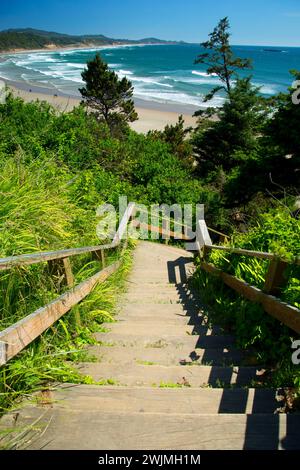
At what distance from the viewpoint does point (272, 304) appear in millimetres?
3064

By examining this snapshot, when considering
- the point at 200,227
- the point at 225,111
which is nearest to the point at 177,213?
the point at 200,227

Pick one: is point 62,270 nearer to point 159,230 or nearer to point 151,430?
point 151,430

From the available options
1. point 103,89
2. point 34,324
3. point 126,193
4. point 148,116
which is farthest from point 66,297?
point 148,116

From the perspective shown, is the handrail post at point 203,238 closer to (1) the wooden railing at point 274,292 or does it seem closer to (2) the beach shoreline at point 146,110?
(1) the wooden railing at point 274,292

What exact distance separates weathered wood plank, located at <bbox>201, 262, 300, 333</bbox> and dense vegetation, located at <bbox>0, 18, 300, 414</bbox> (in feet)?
0.31

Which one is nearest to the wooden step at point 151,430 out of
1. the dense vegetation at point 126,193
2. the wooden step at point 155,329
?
the dense vegetation at point 126,193

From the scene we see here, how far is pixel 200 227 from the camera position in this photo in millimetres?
7445

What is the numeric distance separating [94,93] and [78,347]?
19.7m

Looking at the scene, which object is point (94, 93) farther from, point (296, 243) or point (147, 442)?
point (147, 442)

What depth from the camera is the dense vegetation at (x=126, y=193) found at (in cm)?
296

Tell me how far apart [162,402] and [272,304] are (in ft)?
3.92

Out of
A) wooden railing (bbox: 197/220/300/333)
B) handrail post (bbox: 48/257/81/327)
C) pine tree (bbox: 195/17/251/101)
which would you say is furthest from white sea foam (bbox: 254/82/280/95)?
handrail post (bbox: 48/257/81/327)

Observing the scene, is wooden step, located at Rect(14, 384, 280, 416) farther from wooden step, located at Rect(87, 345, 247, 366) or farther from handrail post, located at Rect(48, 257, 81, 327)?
handrail post, located at Rect(48, 257, 81, 327)

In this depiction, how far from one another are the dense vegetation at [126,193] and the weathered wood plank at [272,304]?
0.09 m
